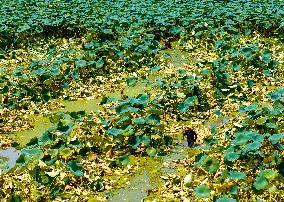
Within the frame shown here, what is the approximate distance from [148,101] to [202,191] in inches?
84.2

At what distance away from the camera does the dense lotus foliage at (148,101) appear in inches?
165

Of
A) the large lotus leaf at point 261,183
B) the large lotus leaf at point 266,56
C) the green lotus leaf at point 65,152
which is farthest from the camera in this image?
the large lotus leaf at point 266,56

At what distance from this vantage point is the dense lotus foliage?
4184 mm

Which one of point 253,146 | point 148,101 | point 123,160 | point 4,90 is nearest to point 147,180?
point 123,160

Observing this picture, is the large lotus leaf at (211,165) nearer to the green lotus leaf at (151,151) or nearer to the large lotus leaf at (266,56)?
the green lotus leaf at (151,151)

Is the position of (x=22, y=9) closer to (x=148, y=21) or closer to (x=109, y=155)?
(x=148, y=21)

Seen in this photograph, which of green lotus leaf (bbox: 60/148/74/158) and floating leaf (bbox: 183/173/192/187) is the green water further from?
floating leaf (bbox: 183/173/192/187)

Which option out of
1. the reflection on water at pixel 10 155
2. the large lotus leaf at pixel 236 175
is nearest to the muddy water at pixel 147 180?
the large lotus leaf at pixel 236 175

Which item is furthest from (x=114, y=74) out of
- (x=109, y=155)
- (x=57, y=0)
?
(x=57, y=0)

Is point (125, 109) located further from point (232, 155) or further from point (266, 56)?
point (266, 56)

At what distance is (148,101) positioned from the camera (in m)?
5.76

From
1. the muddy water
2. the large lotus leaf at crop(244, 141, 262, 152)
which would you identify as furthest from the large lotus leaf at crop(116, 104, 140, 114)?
the large lotus leaf at crop(244, 141, 262, 152)

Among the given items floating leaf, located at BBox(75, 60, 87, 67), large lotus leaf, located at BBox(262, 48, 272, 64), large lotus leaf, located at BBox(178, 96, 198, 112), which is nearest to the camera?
large lotus leaf, located at BBox(178, 96, 198, 112)

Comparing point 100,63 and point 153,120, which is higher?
point 153,120
